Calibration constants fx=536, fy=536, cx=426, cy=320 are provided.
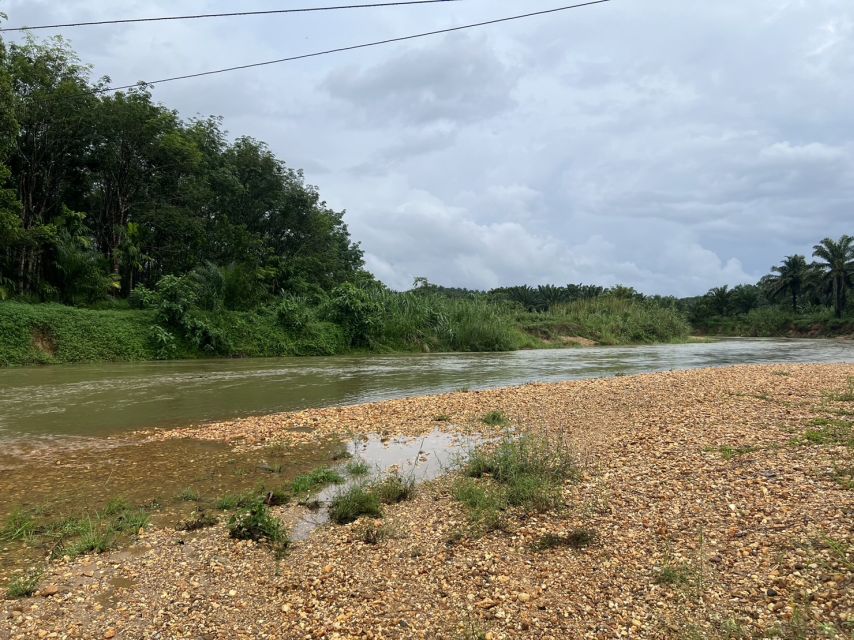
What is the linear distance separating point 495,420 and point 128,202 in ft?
94.1

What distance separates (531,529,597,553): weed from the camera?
455 centimetres

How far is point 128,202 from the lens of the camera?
1201 inches

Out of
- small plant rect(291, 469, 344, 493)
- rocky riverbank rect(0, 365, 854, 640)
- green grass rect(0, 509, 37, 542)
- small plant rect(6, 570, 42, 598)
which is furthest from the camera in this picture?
small plant rect(291, 469, 344, 493)

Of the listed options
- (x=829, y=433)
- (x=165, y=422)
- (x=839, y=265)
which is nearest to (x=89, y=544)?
(x=165, y=422)

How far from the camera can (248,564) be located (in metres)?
4.62

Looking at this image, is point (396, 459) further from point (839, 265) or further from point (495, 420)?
point (839, 265)

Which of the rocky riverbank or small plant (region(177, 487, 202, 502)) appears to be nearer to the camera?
the rocky riverbank

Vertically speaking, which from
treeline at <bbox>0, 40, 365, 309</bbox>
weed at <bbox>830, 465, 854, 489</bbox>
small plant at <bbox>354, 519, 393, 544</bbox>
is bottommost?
small plant at <bbox>354, 519, 393, 544</bbox>

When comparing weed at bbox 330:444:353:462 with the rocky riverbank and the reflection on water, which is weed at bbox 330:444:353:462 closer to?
the rocky riverbank

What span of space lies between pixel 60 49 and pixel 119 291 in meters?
12.3

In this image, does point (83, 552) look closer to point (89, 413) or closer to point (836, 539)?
point (836, 539)

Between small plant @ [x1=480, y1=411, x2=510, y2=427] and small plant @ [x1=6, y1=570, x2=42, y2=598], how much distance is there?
7.15 m

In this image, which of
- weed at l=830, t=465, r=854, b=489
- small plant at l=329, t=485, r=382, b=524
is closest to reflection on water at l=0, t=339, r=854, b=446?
small plant at l=329, t=485, r=382, b=524

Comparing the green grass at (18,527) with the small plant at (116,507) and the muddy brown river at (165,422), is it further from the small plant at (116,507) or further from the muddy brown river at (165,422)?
the small plant at (116,507)
